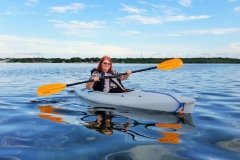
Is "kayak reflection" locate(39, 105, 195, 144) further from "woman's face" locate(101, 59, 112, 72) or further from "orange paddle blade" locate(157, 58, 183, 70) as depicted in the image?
"orange paddle blade" locate(157, 58, 183, 70)

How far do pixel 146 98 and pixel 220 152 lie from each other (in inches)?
154

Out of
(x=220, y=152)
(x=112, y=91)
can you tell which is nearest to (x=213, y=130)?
(x=220, y=152)

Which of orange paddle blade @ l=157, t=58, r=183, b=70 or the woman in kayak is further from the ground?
orange paddle blade @ l=157, t=58, r=183, b=70

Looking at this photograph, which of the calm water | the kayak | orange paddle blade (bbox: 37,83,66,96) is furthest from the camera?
orange paddle blade (bbox: 37,83,66,96)

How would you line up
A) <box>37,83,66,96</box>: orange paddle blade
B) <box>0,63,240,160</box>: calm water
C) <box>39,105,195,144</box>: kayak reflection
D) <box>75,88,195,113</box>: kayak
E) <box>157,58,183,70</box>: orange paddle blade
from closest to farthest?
<box>0,63,240,160</box>: calm water < <box>39,105,195,144</box>: kayak reflection < <box>75,88,195,113</box>: kayak < <box>157,58,183,70</box>: orange paddle blade < <box>37,83,66,96</box>: orange paddle blade

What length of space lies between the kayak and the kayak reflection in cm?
15

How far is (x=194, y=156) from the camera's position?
4859 mm

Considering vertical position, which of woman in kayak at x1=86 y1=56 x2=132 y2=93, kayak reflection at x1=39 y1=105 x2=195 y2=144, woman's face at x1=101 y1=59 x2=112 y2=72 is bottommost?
kayak reflection at x1=39 y1=105 x2=195 y2=144

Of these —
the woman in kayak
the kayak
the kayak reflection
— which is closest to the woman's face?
the woman in kayak

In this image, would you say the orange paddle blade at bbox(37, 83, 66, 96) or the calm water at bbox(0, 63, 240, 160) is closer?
the calm water at bbox(0, 63, 240, 160)

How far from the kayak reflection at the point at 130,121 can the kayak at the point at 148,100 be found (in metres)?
0.15

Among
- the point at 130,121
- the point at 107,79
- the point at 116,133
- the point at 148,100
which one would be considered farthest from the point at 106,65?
the point at 116,133

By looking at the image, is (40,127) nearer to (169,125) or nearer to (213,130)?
(169,125)

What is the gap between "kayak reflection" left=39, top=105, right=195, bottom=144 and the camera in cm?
619
